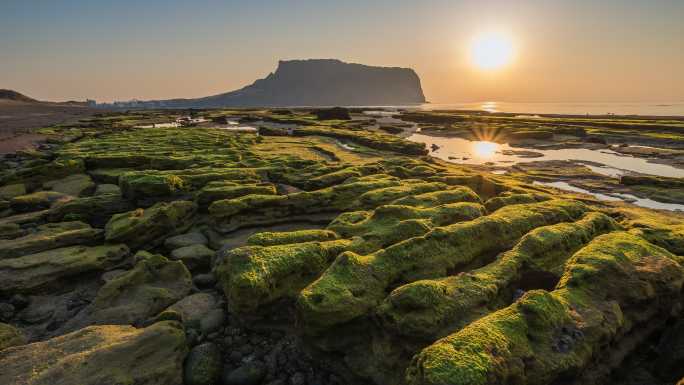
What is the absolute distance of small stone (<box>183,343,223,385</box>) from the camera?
28.5 feet

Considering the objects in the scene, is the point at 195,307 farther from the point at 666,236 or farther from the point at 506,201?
the point at 666,236

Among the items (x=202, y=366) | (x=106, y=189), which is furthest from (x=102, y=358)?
(x=106, y=189)

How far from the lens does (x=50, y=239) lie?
14.8m

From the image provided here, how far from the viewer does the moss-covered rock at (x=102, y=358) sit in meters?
7.72

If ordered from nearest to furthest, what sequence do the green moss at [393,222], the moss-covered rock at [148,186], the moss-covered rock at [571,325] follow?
the moss-covered rock at [571,325]
the green moss at [393,222]
the moss-covered rock at [148,186]

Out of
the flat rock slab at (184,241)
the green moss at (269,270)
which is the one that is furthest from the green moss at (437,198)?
the flat rock slab at (184,241)

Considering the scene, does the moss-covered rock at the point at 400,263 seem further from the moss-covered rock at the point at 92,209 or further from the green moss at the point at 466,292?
the moss-covered rock at the point at 92,209

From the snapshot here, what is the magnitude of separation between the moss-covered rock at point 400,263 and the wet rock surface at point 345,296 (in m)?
0.05

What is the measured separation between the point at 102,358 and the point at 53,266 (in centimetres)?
723

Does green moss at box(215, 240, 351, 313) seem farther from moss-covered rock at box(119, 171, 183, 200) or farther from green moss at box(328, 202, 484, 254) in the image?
moss-covered rock at box(119, 171, 183, 200)

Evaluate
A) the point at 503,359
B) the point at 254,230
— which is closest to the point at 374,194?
the point at 254,230

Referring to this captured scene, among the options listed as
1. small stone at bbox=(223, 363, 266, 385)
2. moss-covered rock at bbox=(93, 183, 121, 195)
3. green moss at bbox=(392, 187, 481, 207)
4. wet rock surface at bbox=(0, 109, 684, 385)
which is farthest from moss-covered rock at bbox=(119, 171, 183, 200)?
small stone at bbox=(223, 363, 266, 385)

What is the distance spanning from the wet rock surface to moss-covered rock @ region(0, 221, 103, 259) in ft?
0.24

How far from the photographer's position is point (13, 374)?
7793 mm
